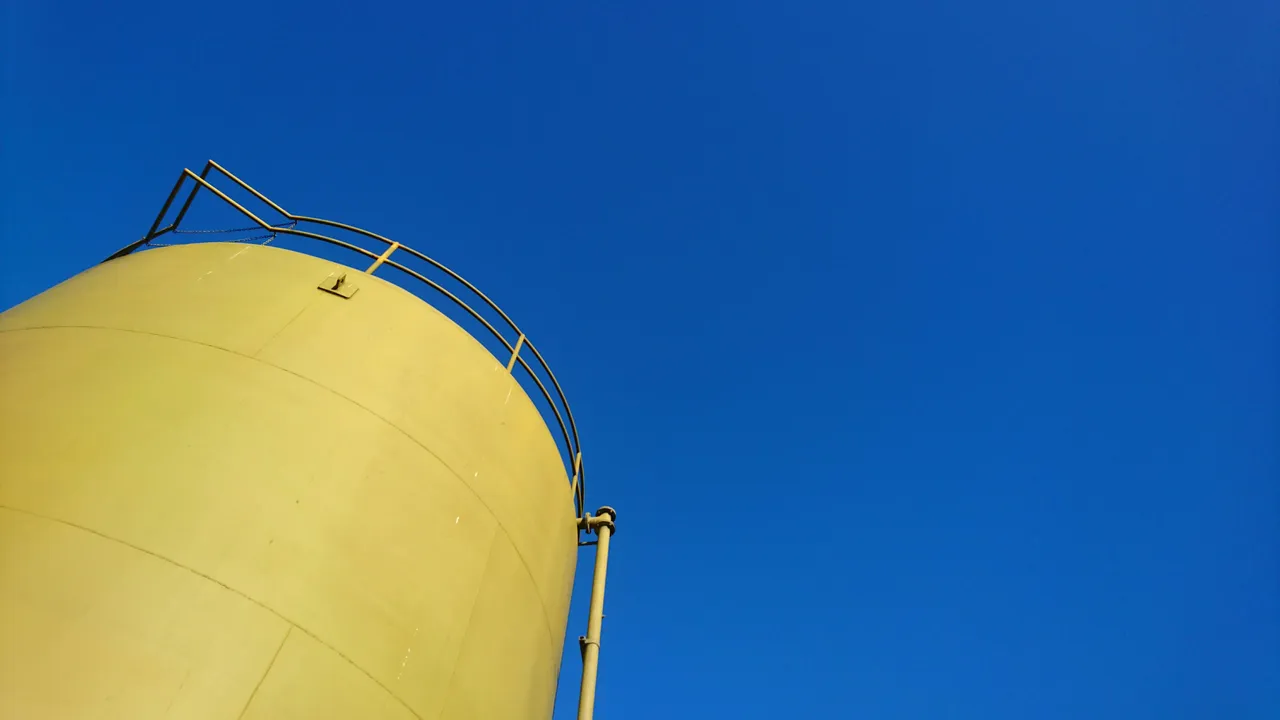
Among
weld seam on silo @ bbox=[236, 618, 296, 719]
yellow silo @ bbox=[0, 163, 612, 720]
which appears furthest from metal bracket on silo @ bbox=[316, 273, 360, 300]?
weld seam on silo @ bbox=[236, 618, 296, 719]

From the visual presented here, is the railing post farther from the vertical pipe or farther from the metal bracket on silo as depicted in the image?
the vertical pipe

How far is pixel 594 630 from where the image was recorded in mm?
6469

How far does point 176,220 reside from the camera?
6.30 m

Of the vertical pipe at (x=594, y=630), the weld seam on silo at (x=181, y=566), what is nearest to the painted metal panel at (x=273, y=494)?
the weld seam on silo at (x=181, y=566)

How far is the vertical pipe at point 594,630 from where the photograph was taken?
591 centimetres

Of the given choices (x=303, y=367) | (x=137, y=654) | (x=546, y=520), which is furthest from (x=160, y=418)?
(x=546, y=520)

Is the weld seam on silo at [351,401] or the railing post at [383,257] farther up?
the railing post at [383,257]

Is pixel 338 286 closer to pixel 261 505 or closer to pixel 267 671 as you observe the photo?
pixel 261 505

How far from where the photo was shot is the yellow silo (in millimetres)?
2920

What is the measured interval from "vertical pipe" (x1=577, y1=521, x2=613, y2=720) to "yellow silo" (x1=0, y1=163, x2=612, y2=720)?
0.56m

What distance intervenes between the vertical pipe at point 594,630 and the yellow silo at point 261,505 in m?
0.56

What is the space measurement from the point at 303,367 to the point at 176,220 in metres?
3.19

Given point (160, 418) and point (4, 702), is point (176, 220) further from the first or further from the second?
point (4, 702)

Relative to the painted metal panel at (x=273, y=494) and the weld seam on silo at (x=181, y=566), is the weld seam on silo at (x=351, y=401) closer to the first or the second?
the painted metal panel at (x=273, y=494)
